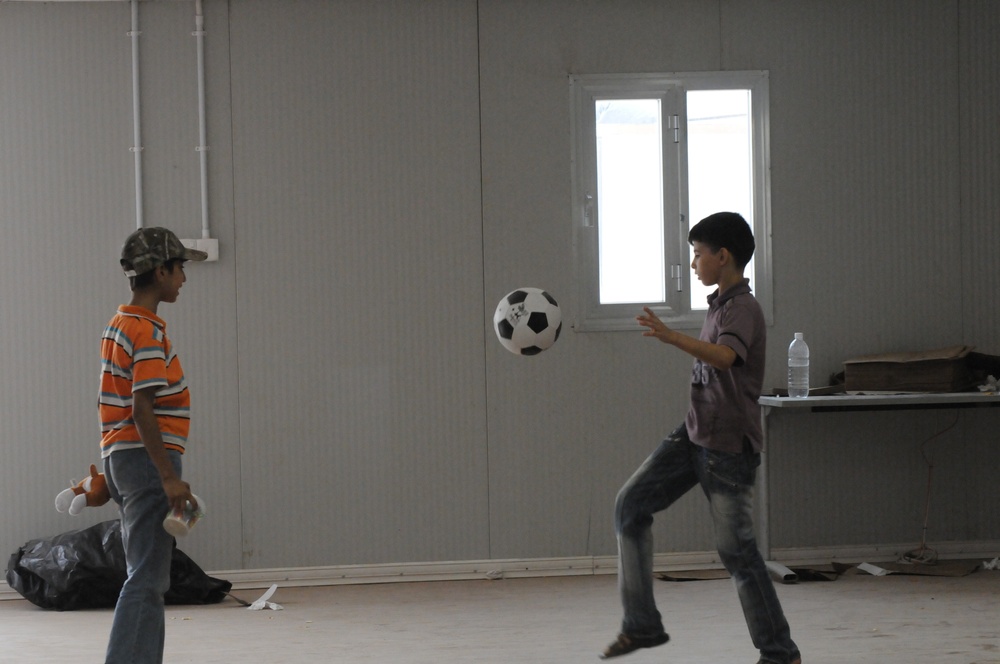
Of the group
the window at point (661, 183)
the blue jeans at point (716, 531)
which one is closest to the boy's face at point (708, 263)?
the blue jeans at point (716, 531)

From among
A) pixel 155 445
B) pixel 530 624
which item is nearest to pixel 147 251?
pixel 155 445

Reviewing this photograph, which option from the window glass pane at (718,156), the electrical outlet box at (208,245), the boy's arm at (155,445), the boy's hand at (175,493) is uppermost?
the window glass pane at (718,156)

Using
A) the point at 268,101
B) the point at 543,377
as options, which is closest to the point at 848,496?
the point at 543,377

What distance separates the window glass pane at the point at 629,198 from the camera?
4.60 metres

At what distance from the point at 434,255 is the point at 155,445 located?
227cm

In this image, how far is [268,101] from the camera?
442 cm

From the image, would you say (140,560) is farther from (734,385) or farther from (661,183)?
(661,183)

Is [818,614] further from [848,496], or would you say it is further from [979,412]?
[979,412]

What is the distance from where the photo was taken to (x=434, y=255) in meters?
4.48

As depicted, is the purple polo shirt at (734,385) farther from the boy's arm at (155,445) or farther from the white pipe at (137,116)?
the white pipe at (137,116)

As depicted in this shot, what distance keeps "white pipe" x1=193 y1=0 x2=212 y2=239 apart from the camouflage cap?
188 cm

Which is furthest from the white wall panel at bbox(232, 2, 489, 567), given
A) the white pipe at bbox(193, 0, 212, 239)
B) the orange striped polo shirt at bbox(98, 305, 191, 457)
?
the orange striped polo shirt at bbox(98, 305, 191, 457)

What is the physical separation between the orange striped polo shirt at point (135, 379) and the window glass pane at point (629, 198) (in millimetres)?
2515

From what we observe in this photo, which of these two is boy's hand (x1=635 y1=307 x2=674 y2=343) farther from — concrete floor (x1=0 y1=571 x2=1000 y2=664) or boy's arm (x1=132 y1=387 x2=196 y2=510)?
boy's arm (x1=132 y1=387 x2=196 y2=510)
